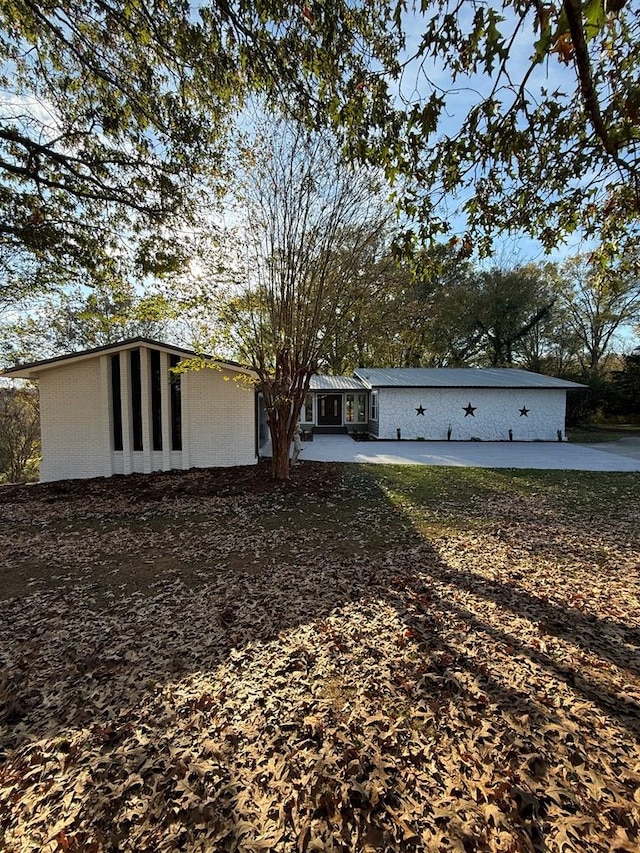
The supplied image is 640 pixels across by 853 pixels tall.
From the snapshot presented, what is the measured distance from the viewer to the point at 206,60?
16.9 feet

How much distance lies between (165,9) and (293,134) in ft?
10.8

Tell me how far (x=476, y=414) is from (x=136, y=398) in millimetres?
14745

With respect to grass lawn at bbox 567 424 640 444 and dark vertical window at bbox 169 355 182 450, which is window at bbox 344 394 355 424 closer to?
grass lawn at bbox 567 424 640 444

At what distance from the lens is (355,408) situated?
2212cm

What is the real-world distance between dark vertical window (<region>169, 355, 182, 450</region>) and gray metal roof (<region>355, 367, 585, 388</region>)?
31.3 feet

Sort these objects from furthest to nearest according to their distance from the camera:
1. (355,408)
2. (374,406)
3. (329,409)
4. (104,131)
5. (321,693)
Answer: (329,409), (355,408), (374,406), (104,131), (321,693)

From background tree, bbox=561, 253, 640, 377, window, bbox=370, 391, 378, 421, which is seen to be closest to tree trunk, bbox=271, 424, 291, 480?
window, bbox=370, 391, 378, 421

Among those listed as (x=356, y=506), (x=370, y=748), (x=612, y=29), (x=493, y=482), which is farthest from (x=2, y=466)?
(x=612, y=29)

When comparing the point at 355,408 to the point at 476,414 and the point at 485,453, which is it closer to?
the point at 476,414

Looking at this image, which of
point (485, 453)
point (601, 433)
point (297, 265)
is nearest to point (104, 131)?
point (297, 265)

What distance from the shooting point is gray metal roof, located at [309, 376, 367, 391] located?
67.8ft

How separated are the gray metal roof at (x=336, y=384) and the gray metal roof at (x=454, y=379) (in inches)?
28.6

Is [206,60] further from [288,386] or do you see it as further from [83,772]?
[83,772]

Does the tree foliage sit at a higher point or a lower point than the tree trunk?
higher
